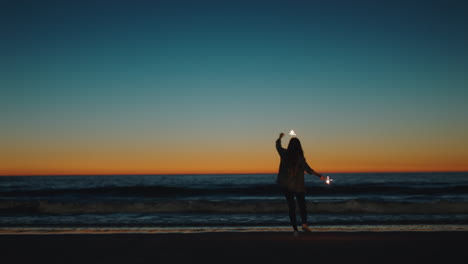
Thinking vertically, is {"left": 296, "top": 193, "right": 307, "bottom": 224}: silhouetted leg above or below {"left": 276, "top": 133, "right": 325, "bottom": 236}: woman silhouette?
below

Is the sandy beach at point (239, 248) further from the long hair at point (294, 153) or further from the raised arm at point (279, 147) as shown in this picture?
the raised arm at point (279, 147)

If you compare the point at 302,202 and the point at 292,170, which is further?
the point at 302,202

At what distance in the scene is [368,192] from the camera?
31.2m

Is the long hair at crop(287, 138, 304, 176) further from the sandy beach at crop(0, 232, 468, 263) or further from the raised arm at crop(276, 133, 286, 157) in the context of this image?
the sandy beach at crop(0, 232, 468, 263)

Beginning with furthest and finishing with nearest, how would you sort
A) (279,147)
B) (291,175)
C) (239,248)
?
1. (279,147)
2. (291,175)
3. (239,248)

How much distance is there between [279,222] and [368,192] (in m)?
22.1

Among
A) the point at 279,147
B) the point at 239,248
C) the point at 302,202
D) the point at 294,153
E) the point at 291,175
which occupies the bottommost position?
the point at 239,248

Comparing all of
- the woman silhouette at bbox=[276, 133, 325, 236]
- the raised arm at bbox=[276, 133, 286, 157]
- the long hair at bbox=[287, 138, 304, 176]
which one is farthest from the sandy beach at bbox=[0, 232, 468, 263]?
the raised arm at bbox=[276, 133, 286, 157]

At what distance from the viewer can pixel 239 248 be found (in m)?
5.99

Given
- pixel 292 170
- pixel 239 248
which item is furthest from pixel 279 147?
pixel 239 248

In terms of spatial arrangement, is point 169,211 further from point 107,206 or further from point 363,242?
point 363,242

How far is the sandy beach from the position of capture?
17.0 feet

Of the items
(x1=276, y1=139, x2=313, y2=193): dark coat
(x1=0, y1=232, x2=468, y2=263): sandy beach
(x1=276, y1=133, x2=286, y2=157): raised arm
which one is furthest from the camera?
(x1=276, y1=133, x2=286, y2=157): raised arm

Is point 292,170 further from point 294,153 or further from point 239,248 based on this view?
point 239,248
